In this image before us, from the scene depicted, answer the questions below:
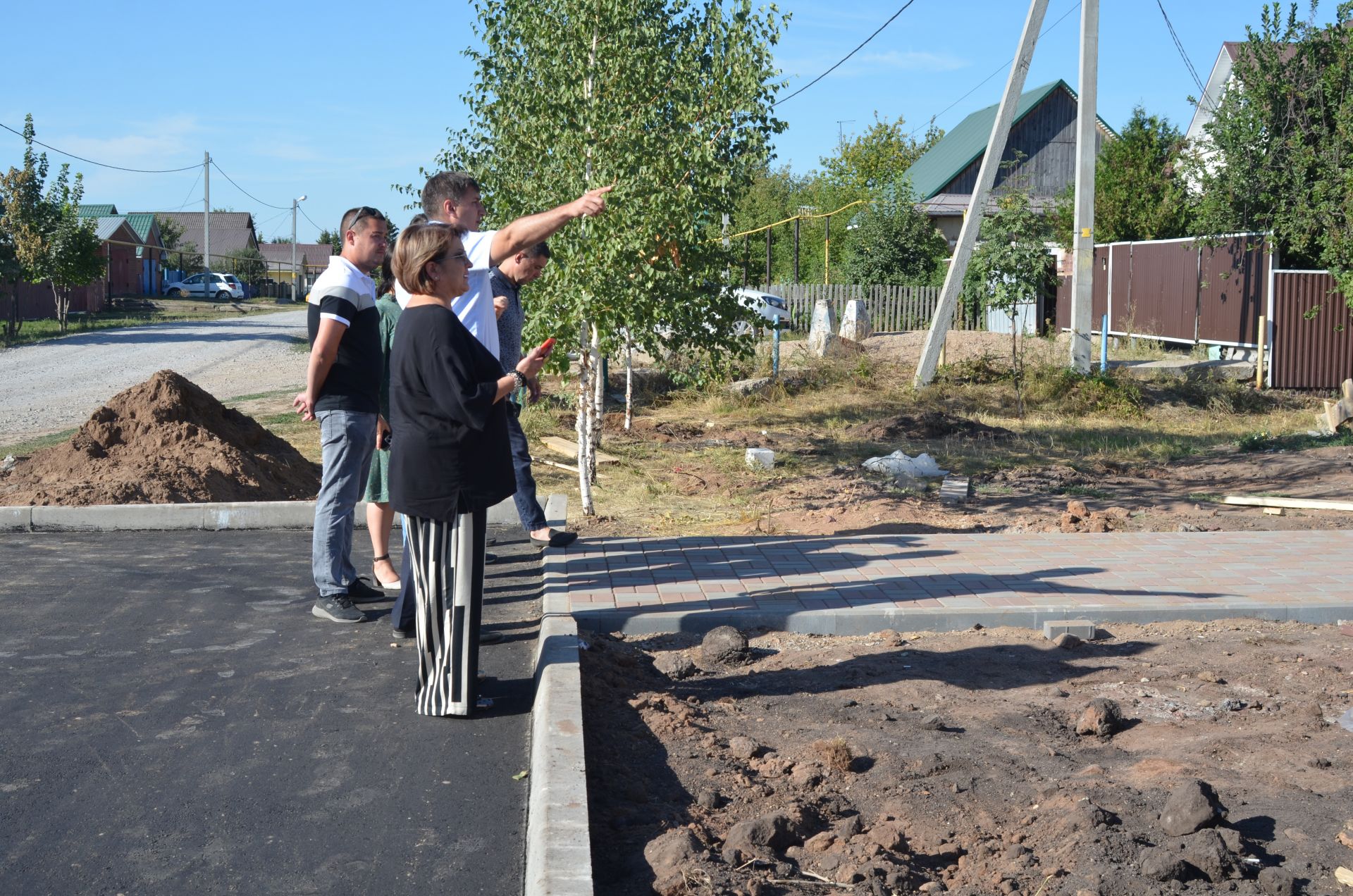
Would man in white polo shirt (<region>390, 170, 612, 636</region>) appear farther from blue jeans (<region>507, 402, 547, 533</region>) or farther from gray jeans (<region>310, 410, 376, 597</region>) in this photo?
blue jeans (<region>507, 402, 547, 533</region>)

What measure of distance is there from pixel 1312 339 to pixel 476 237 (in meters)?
17.6

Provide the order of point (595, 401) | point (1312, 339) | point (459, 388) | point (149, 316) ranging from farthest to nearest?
point (149, 316), point (1312, 339), point (595, 401), point (459, 388)

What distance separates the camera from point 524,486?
679 cm

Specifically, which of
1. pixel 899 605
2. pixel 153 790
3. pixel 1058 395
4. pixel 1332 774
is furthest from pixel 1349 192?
pixel 153 790

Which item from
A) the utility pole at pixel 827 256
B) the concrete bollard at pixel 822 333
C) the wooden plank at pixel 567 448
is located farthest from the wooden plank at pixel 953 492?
the utility pole at pixel 827 256


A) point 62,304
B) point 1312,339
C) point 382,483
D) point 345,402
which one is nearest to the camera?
point 345,402

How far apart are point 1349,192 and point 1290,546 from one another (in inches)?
482

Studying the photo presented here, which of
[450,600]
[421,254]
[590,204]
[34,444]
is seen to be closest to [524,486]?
[590,204]

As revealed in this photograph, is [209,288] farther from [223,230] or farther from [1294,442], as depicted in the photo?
[1294,442]

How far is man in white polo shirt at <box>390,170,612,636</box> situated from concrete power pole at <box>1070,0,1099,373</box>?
14.4 meters

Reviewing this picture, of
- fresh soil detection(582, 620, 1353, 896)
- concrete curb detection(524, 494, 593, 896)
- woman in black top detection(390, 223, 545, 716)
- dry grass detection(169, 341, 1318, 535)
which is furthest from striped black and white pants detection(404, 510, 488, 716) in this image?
dry grass detection(169, 341, 1318, 535)

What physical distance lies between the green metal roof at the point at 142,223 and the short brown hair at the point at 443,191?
247 ft

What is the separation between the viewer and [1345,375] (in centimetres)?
1866

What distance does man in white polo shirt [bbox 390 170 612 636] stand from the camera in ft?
15.6
